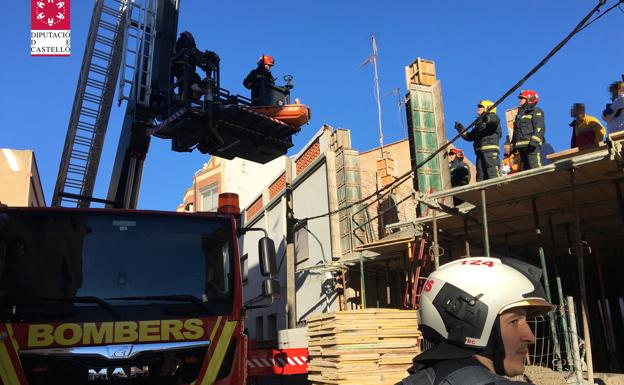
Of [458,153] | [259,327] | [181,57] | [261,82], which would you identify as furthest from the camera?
[259,327]

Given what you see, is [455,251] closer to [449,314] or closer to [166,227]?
[166,227]

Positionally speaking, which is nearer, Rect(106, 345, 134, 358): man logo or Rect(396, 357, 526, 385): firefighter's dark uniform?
Rect(396, 357, 526, 385): firefighter's dark uniform

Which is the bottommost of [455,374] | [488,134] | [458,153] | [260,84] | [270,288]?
[455,374]

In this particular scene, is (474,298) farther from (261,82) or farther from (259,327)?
(259,327)

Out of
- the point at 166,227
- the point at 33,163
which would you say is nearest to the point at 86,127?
the point at 166,227

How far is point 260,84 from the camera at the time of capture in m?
10.5

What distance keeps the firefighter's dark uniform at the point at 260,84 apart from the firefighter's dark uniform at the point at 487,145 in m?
4.01

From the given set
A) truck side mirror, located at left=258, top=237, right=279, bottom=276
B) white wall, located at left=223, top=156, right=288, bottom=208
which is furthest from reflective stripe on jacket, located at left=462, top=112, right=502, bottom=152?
white wall, located at left=223, top=156, right=288, bottom=208

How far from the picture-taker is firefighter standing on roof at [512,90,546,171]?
9.81 meters

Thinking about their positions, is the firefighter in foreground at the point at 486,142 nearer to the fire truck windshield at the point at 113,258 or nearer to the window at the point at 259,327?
the fire truck windshield at the point at 113,258

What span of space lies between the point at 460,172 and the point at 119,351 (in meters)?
9.35

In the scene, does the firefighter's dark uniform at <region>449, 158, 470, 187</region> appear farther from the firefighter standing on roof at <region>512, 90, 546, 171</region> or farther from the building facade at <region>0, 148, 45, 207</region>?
the building facade at <region>0, 148, 45, 207</region>

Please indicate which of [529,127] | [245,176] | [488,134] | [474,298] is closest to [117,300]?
[474,298]

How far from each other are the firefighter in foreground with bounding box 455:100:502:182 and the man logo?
749 cm
